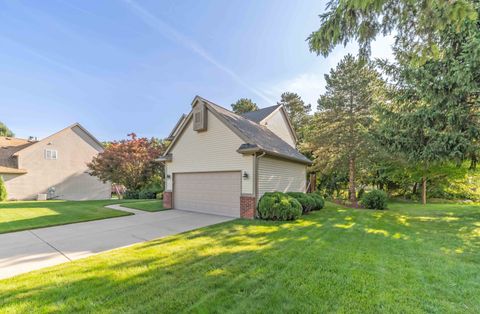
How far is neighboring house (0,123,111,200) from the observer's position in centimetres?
1868

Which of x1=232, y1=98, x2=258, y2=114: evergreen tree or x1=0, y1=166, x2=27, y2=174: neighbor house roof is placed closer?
x1=0, y1=166, x2=27, y2=174: neighbor house roof

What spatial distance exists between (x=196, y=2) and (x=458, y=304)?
13.4 m

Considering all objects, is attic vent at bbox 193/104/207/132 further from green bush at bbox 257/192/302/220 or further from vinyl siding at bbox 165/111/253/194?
green bush at bbox 257/192/302/220

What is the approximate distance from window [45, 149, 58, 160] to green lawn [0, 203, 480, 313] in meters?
20.9

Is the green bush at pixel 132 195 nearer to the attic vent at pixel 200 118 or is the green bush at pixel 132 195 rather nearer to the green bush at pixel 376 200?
the attic vent at pixel 200 118

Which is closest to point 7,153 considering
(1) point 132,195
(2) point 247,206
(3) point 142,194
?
(1) point 132,195

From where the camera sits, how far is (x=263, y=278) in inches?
147

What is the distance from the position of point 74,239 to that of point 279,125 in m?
14.3

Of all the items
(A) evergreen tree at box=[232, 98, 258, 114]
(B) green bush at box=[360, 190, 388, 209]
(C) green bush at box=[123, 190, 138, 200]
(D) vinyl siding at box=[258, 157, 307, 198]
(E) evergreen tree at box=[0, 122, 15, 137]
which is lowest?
(C) green bush at box=[123, 190, 138, 200]

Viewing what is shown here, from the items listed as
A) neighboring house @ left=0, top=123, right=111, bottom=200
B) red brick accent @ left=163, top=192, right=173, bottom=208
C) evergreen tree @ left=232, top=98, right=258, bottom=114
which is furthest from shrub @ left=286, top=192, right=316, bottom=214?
evergreen tree @ left=232, top=98, right=258, bottom=114

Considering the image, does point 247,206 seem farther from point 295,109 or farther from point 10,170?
point 295,109

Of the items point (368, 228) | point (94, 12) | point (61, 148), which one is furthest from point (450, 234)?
point (61, 148)

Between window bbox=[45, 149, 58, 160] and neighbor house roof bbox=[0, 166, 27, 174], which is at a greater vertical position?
window bbox=[45, 149, 58, 160]

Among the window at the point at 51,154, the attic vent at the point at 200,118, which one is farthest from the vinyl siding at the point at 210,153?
the window at the point at 51,154
